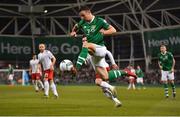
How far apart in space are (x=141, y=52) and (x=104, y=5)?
7318 mm

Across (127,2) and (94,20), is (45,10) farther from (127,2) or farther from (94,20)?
(94,20)

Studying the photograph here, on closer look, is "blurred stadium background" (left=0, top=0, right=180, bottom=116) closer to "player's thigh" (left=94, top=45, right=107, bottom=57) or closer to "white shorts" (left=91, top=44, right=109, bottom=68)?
"white shorts" (left=91, top=44, right=109, bottom=68)

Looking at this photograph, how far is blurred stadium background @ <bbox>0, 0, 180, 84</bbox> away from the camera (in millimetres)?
58906

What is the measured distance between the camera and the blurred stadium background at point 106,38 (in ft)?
193

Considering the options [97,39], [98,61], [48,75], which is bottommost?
[48,75]

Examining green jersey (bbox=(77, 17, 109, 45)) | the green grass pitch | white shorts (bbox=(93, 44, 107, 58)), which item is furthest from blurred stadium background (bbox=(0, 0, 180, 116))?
white shorts (bbox=(93, 44, 107, 58))

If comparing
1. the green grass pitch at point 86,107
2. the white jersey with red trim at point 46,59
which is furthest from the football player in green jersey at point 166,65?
the white jersey with red trim at point 46,59

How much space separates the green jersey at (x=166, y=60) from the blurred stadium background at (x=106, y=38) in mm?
32264

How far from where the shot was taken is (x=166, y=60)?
2405 centimetres

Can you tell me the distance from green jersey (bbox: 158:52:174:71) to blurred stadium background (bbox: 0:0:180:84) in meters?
32.3

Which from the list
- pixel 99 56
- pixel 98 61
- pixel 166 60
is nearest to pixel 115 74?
pixel 98 61

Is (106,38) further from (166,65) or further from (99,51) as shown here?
(99,51)

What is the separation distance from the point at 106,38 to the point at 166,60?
4131 centimetres

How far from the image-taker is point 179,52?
58062 mm
